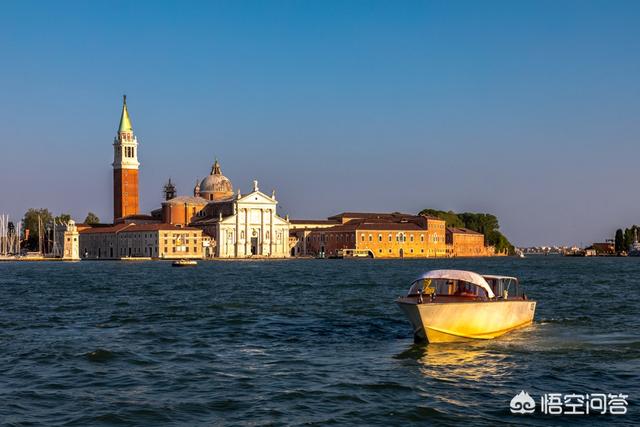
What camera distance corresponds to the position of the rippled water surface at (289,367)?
13172 millimetres

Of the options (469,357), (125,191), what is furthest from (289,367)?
(125,191)

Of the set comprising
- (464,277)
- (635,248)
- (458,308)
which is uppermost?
(635,248)

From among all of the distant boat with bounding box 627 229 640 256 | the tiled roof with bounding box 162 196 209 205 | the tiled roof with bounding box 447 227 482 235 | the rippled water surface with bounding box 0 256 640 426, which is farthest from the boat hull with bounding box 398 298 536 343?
the distant boat with bounding box 627 229 640 256

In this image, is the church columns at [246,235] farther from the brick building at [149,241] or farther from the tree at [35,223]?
the tree at [35,223]

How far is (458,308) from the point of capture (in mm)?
19234

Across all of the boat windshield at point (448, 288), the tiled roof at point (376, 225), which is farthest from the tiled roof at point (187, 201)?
the boat windshield at point (448, 288)

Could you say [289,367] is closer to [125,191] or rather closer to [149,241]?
[149,241]

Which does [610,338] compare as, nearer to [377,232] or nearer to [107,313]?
[107,313]

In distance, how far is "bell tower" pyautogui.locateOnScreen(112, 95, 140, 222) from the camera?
139 meters

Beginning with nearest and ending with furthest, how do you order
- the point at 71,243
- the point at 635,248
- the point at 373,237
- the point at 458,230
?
the point at 71,243, the point at 373,237, the point at 458,230, the point at 635,248

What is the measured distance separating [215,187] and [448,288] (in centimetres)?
13011

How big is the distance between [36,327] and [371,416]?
13.9m

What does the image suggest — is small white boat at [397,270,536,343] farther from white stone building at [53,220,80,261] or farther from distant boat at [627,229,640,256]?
distant boat at [627,229,640,256]

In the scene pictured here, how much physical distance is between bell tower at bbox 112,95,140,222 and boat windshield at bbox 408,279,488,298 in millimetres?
122565
